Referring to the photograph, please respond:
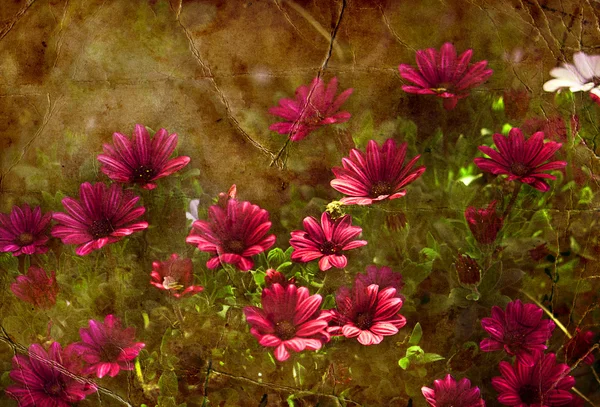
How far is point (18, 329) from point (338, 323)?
314 millimetres

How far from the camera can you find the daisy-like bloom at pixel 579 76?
Answer: 2.14 ft

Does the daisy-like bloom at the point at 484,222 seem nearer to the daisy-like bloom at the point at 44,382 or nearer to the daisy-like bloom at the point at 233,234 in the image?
the daisy-like bloom at the point at 233,234

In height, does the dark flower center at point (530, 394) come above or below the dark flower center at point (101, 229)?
below

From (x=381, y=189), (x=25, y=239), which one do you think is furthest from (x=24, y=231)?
(x=381, y=189)

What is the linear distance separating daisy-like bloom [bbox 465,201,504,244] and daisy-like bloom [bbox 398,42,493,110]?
0.10 metres

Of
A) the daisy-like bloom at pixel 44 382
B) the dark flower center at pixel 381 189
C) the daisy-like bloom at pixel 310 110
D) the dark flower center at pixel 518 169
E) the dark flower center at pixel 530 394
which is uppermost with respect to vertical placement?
the daisy-like bloom at pixel 310 110

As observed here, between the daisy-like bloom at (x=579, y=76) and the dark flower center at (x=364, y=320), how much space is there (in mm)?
283

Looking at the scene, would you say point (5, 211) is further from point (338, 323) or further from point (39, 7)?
point (338, 323)

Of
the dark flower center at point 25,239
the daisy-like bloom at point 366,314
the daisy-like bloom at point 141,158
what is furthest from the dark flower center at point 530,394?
the dark flower center at point 25,239

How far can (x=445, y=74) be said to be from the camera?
2.12ft

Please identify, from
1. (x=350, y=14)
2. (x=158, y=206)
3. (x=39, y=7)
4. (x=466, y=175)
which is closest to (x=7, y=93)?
(x=39, y=7)

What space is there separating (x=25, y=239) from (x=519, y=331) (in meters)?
0.48

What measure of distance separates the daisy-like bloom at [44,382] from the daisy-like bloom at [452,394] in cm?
32

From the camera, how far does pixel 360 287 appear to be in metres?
0.61
